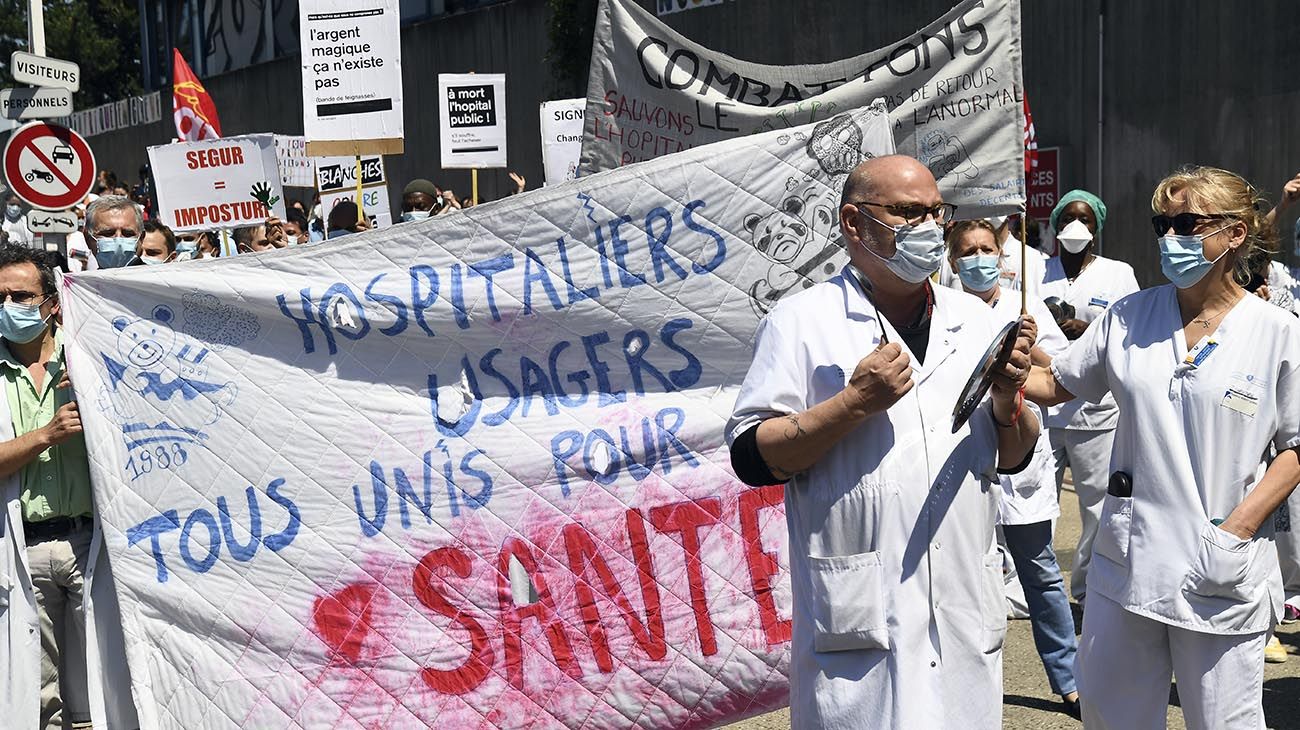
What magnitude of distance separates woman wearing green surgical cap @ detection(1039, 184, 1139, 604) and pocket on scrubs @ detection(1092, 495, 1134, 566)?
194cm

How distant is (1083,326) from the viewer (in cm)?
625

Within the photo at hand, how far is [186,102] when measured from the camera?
42.8 feet

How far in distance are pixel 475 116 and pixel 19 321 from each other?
8.51 m

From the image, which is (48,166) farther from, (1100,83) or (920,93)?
(1100,83)

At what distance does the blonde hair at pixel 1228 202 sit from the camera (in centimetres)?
397

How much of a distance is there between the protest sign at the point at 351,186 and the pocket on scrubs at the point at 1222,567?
955cm

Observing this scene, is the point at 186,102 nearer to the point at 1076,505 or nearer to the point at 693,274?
the point at 1076,505

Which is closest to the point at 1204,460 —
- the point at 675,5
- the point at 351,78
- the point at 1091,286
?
the point at 1091,286

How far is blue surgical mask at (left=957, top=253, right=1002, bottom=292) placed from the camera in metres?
5.69

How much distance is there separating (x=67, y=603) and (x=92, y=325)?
33.1 inches

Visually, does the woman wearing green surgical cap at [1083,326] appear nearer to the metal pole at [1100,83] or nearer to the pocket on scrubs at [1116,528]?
the pocket on scrubs at [1116,528]

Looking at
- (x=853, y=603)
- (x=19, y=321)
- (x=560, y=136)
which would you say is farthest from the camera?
(x=560, y=136)

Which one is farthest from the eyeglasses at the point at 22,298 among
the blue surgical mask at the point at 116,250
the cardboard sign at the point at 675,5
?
the cardboard sign at the point at 675,5

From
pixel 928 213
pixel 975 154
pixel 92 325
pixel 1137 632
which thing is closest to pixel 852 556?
pixel 928 213
